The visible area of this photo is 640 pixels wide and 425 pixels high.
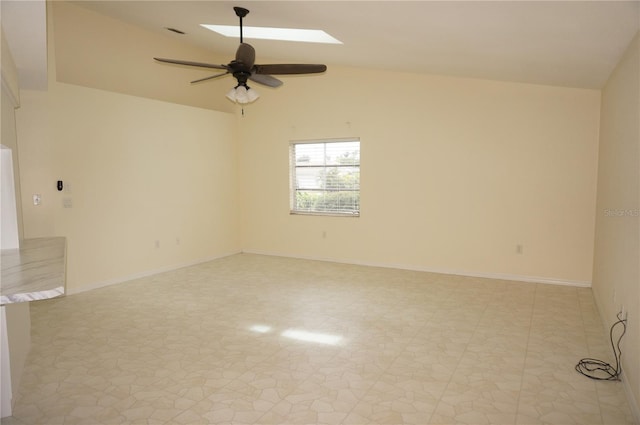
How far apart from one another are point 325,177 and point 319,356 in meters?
3.90

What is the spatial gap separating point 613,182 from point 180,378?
12.1 ft

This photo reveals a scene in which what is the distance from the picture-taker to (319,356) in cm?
313

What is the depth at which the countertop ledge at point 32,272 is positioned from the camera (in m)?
1.66

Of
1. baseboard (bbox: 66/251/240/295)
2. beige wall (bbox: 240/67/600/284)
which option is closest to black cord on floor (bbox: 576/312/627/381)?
beige wall (bbox: 240/67/600/284)

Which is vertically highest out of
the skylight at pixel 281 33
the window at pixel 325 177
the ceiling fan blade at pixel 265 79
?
the skylight at pixel 281 33

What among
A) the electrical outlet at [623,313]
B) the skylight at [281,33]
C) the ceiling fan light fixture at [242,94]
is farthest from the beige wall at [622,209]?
the ceiling fan light fixture at [242,94]

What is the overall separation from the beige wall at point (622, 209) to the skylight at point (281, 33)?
8.27ft

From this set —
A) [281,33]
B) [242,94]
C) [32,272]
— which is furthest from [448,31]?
[32,272]

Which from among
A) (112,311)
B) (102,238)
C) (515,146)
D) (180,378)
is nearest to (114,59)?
(102,238)

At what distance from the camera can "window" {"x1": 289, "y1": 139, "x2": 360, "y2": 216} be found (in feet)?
21.0

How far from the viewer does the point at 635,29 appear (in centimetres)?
258

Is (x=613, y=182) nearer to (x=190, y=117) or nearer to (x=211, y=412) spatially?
(x=211, y=412)

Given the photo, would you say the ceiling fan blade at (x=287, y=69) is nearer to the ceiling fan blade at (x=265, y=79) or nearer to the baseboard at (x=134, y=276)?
the ceiling fan blade at (x=265, y=79)

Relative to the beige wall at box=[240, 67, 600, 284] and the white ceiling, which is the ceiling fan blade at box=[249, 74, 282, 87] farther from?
the beige wall at box=[240, 67, 600, 284]
